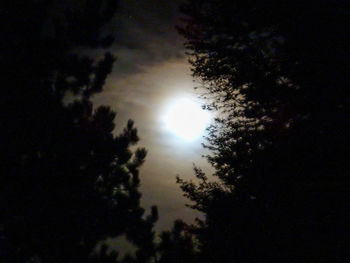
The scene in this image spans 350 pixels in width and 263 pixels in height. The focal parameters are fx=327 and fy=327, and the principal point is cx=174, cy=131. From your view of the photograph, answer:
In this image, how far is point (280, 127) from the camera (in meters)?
6.45

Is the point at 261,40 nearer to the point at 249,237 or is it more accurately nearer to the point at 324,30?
the point at 324,30

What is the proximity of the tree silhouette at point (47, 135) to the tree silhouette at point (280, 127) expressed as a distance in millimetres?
2232

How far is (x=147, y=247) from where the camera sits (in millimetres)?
5227

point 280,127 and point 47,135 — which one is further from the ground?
point 280,127

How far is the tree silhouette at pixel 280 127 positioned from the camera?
17.5 feet

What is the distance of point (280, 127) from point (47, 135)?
14.1 ft

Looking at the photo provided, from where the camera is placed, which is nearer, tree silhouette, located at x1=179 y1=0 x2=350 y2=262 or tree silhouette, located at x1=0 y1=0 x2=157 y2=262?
tree silhouette, located at x1=0 y1=0 x2=157 y2=262

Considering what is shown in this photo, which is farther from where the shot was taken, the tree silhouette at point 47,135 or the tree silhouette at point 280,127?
the tree silhouette at point 280,127

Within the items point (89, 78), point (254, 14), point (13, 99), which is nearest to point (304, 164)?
point (254, 14)

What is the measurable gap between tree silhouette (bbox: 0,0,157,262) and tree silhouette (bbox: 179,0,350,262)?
223 cm

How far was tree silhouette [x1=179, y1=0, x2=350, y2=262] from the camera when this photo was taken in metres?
5.32

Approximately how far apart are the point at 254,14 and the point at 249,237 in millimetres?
4374

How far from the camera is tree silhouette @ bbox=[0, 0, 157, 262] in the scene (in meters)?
4.11

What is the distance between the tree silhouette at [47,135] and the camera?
411cm
